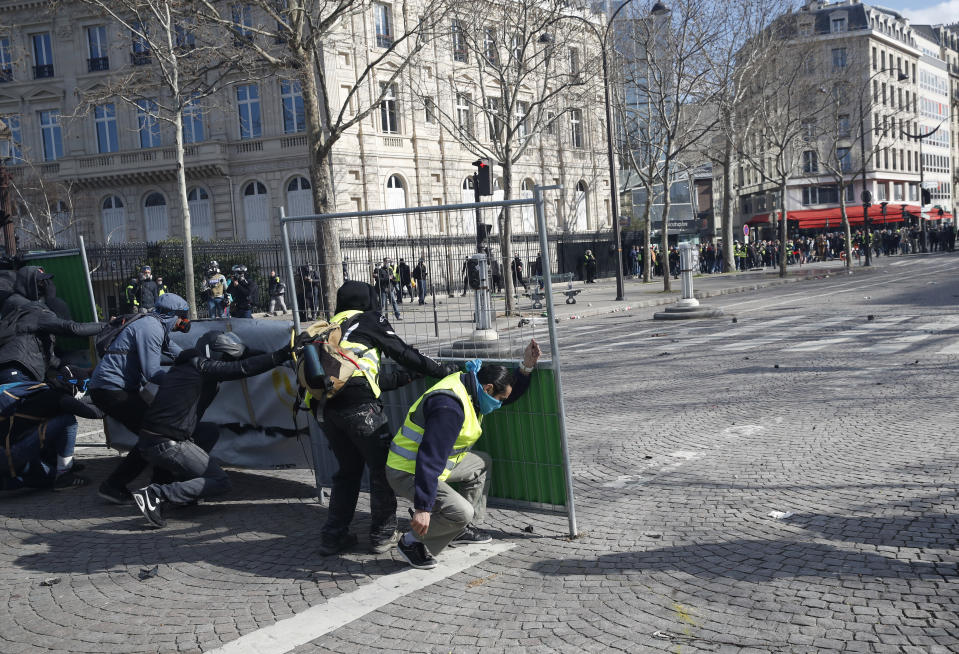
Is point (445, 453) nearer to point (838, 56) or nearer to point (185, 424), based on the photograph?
point (185, 424)

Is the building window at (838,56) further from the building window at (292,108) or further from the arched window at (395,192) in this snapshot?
the building window at (292,108)

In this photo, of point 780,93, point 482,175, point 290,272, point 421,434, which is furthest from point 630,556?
point 780,93

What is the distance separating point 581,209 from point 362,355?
45.6 m

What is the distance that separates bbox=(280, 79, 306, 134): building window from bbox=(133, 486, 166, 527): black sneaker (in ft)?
111

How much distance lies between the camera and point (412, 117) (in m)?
39.7

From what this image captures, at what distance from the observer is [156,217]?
4094cm

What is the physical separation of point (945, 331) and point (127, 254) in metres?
21.3

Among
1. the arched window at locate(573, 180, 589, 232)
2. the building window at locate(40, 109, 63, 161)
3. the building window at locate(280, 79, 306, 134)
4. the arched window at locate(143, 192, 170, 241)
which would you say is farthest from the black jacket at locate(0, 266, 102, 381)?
the arched window at locate(573, 180, 589, 232)

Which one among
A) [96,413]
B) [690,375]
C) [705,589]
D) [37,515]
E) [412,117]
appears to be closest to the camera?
[705,589]

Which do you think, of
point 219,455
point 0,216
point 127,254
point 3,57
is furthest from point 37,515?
point 3,57

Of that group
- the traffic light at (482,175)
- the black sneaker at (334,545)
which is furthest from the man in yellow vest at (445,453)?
the traffic light at (482,175)

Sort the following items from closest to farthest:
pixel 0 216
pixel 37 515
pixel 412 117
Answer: pixel 37 515 < pixel 0 216 < pixel 412 117

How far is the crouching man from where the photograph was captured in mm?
6031

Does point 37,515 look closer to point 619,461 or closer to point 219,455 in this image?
point 219,455
